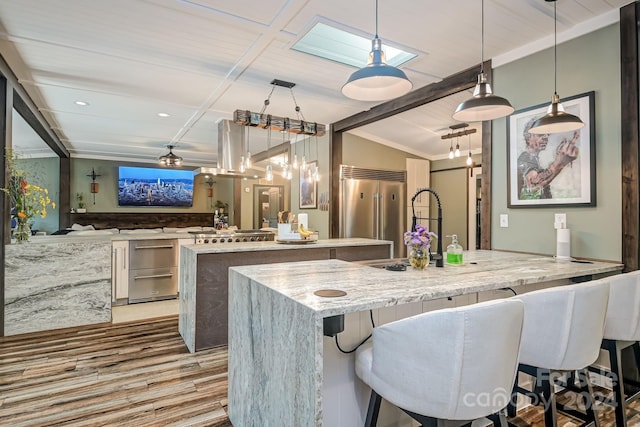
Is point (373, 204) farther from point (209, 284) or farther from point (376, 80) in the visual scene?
point (376, 80)

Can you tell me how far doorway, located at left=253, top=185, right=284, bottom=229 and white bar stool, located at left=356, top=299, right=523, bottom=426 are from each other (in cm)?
843

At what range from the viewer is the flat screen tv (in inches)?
320

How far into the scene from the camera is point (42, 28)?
2562 mm

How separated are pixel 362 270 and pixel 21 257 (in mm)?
3529

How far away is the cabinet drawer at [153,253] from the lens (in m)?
4.48

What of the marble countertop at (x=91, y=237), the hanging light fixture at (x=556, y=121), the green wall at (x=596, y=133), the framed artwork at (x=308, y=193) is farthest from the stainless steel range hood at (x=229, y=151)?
the hanging light fixture at (x=556, y=121)

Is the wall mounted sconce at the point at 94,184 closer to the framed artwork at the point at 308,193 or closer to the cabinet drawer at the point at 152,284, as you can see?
the cabinet drawer at the point at 152,284

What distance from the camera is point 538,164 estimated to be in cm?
280

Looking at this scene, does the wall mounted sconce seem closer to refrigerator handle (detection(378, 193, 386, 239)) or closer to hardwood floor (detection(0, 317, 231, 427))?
hardwood floor (detection(0, 317, 231, 427))

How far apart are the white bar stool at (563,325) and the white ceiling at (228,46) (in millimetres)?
1946

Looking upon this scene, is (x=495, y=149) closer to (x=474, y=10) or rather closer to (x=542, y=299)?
(x=474, y=10)

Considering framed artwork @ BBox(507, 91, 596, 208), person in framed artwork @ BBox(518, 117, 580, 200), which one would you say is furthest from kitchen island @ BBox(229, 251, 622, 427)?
person in framed artwork @ BBox(518, 117, 580, 200)

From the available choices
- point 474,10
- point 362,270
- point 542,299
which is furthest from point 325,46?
point 542,299

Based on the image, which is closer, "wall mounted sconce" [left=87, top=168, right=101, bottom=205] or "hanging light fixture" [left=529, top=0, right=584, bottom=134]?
"hanging light fixture" [left=529, top=0, right=584, bottom=134]
